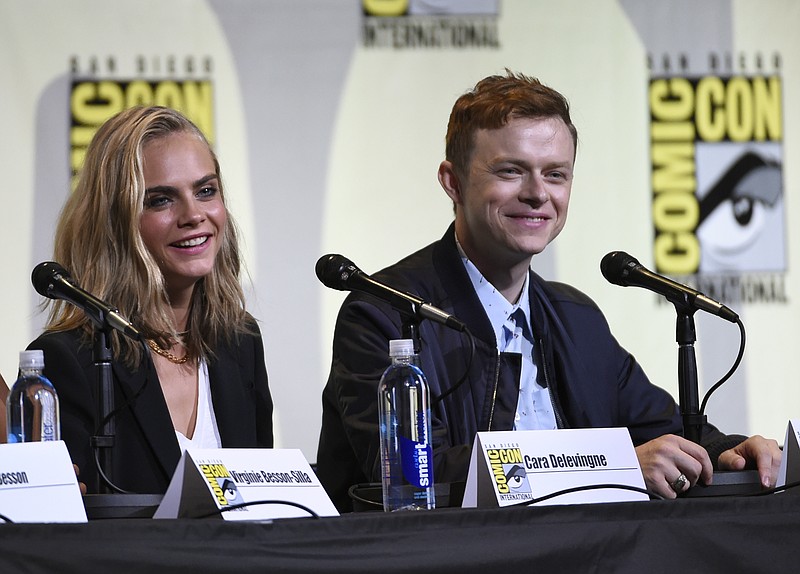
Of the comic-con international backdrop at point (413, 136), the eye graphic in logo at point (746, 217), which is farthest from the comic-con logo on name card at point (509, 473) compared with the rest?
the eye graphic in logo at point (746, 217)

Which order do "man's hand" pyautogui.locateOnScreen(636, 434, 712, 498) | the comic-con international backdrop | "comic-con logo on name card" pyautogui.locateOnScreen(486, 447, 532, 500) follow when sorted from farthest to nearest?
the comic-con international backdrop, "man's hand" pyautogui.locateOnScreen(636, 434, 712, 498), "comic-con logo on name card" pyautogui.locateOnScreen(486, 447, 532, 500)

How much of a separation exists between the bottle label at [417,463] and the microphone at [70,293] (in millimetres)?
434

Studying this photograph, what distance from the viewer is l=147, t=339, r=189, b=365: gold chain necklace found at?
97.9 inches

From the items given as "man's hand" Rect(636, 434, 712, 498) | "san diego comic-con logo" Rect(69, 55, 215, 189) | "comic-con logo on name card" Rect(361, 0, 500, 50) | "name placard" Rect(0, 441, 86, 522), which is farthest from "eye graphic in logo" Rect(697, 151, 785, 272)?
"name placard" Rect(0, 441, 86, 522)

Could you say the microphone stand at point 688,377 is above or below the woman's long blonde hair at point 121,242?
below

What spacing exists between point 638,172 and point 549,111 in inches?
58.5

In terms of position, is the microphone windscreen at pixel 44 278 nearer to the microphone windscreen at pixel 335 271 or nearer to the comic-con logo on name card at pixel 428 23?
the microphone windscreen at pixel 335 271

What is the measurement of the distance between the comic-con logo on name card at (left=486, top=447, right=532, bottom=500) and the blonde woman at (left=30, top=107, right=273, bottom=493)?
2.80 feet

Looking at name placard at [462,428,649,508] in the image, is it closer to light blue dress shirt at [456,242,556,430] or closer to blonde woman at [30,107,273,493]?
light blue dress shirt at [456,242,556,430]

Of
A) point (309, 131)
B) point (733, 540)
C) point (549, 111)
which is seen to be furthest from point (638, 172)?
point (733, 540)

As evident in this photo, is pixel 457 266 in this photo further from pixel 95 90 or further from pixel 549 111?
pixel 95 90

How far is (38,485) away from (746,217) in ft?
9.68

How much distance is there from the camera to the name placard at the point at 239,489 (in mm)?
1551

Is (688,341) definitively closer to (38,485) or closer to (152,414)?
(152,414)
